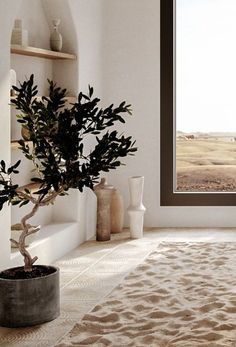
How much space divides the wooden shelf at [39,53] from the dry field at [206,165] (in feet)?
6.52

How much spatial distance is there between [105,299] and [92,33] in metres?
3.33

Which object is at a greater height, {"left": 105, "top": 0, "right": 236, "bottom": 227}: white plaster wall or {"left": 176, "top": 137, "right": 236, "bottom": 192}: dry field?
{"left": 105, "top": 0, "right": 236, "bottom": 227}: white plaster wall

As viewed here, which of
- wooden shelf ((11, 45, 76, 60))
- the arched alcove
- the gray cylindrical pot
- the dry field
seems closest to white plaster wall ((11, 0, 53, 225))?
the arched alcove

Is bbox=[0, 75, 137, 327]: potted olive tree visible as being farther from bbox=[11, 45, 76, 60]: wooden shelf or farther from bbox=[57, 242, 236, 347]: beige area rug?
bbox=[11, 45, 76, 60]: wooden shelf

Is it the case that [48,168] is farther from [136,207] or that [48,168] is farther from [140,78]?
[140,78]

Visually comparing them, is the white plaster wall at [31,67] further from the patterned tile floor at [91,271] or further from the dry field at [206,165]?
the dry field at [206,165]

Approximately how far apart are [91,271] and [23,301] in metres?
1.44

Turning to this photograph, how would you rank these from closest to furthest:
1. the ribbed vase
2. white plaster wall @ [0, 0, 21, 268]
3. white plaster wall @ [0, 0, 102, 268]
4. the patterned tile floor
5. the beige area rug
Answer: the beige area rug
the patterned tile floor
white plaster wall @ [0, 0, 21, 268]
white plaster wall @ [0, 0, 102, 268]
the ribbed vase

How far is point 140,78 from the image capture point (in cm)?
755

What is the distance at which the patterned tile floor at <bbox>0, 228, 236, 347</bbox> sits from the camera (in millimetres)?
3930

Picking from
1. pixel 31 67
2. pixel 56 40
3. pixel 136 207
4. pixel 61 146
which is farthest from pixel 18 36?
pixel 136 207

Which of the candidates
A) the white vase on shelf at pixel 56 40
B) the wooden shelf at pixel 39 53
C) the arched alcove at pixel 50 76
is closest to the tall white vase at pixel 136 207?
the arched alcove at pixel 50 76

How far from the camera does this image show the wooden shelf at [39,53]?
543cm

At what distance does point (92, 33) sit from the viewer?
7.10 m
